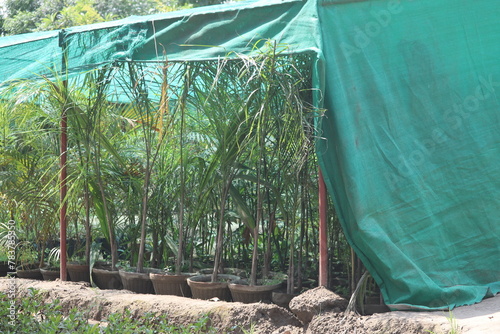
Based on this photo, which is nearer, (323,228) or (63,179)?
(323,228)

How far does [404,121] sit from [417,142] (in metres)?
0.16

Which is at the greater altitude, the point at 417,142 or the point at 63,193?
the point at 417,142

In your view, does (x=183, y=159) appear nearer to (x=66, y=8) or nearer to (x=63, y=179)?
(x=63, y=179)

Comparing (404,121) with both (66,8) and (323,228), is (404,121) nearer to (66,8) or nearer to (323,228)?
(323,228)

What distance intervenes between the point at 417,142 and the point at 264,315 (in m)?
1.48

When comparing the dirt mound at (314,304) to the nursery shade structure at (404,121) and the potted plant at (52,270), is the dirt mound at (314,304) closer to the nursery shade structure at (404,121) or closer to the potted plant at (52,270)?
the nursery shade structure at (404,121)

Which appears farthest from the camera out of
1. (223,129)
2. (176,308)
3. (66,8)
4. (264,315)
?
(66,8)

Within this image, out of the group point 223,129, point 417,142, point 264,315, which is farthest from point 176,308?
point 417,142

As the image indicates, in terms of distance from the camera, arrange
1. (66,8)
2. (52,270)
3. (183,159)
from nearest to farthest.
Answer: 1. (183,159)
2. (52,270)
3. (66,8)

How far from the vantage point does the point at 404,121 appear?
13.4 feet

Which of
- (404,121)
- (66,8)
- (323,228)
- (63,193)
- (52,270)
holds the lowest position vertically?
(52,270)

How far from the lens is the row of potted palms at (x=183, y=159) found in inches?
164

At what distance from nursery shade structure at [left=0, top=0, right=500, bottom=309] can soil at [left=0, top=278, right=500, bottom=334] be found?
26 centimetres

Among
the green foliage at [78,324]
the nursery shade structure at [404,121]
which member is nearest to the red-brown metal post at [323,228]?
the nursery shade structure at [404,121]
